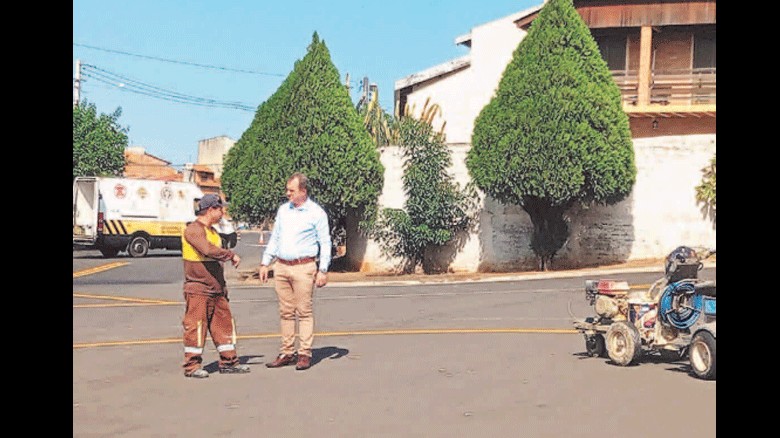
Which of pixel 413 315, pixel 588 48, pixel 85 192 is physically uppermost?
pixel 588 48

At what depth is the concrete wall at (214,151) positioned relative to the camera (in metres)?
88.6

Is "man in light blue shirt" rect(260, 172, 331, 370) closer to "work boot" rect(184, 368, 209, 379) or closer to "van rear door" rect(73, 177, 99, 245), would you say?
"work boot" rect(184, 368, 209, 379)

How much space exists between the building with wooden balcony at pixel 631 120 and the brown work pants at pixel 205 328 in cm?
1201

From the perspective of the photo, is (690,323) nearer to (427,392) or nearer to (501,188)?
(427,392)

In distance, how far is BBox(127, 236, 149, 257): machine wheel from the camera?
32031 mm

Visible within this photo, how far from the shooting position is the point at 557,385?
7879 mm

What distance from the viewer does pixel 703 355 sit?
8016mm

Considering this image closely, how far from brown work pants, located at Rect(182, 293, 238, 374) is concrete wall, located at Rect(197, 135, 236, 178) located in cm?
7982

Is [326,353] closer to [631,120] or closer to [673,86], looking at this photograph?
[631,120]

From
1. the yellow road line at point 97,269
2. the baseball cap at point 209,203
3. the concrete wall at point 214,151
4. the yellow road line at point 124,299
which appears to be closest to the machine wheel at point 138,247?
the yellow road line at point 97,269

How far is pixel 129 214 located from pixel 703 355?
26560 mm

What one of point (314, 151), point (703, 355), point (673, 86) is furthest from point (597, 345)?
point (673, 86)
